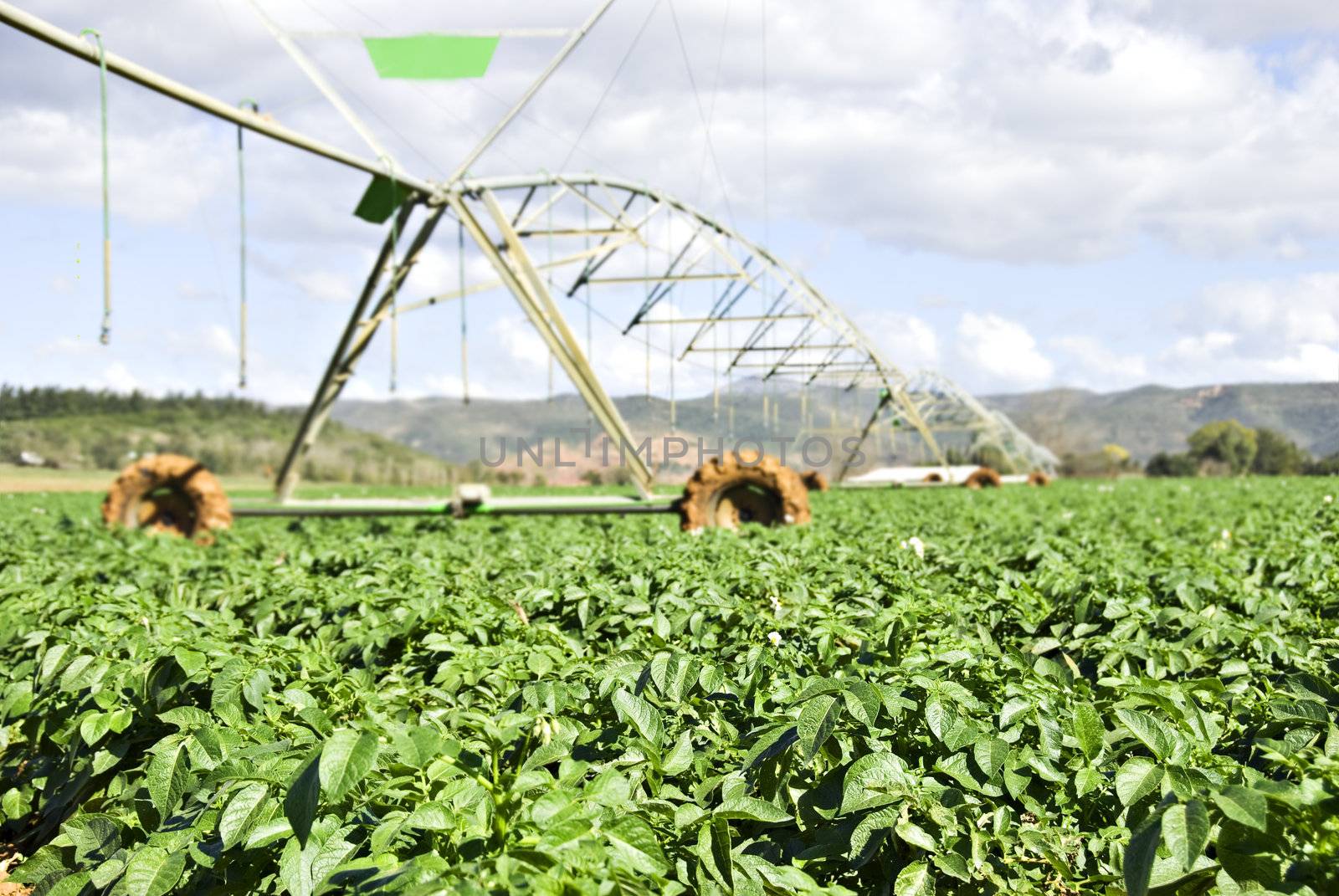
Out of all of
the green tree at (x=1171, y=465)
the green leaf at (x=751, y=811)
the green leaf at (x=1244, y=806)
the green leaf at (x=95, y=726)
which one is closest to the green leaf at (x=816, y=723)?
the green leaf at (x=751, y=811)

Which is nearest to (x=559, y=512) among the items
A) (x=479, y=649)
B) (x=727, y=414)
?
(x=727, y=414)

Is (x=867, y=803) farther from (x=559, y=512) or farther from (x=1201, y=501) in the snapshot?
(x=1201, y=501)

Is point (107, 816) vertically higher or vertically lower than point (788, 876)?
lower

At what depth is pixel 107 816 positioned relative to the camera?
2686 millimetres

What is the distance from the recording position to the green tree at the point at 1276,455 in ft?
172

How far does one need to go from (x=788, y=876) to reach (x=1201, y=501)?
16.2 m

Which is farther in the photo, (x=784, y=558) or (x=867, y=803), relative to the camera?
(x=784, y=558)

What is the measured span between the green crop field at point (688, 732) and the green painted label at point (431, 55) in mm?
6545

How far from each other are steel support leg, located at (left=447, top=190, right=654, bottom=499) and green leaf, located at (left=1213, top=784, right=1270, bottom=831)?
10067 millimetres

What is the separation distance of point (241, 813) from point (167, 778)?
57 centimetres

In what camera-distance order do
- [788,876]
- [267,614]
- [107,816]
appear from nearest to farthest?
[788,876] → [107,816] → [267,614]

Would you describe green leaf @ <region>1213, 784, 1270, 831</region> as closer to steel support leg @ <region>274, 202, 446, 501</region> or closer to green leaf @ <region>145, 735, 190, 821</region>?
green leaf @ <region>145, 735, 190, 821</region>

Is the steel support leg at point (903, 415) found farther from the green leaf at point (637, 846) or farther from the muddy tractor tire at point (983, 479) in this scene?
the green leaf at point (637, 846)

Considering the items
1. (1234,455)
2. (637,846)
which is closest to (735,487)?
(637,846)
